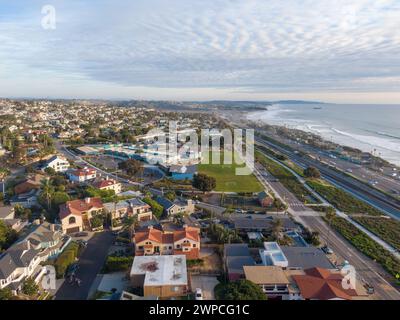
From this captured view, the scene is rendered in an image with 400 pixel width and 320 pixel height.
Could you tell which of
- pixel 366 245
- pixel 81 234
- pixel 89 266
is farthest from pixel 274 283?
pixel 81 234

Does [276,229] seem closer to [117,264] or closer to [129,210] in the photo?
[117,264]

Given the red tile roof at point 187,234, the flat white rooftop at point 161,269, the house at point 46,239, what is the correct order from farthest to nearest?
the red tile roof at point 187,234, the house at point 46,239, the flat white rooftop at point 161,269

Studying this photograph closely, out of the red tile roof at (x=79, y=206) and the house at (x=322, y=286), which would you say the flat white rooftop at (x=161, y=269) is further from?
the red tile roof at (x=79, y=206)

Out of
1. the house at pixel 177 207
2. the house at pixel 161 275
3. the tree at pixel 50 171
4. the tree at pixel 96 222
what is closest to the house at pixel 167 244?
the house at pixel 161 275
